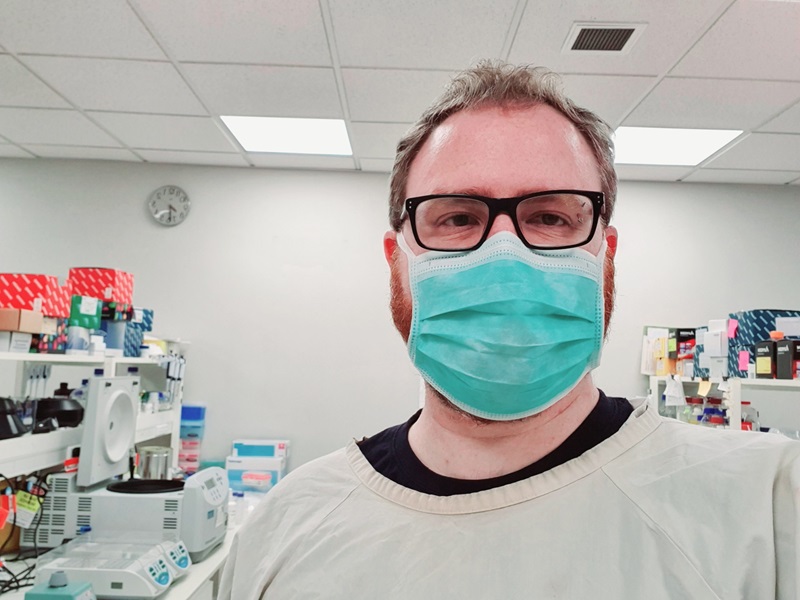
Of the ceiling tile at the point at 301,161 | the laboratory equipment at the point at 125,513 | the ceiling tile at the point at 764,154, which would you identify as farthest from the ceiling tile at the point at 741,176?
the laboratory equipment at the point at 125,513

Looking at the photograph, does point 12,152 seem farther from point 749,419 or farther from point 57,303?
point 749,419

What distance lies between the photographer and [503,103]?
0.90 meters

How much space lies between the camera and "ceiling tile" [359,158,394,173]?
144 inches

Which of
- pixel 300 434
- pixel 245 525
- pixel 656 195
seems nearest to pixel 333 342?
pixel 300 434

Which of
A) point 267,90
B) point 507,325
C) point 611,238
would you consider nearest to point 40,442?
point 267,90

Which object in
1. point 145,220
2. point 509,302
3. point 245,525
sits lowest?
point 245,525

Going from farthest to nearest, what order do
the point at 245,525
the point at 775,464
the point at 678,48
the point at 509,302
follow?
the point at 678,48
the point at 245,525
the point at 509,302
the point at 775,464

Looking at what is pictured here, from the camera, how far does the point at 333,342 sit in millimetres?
3834

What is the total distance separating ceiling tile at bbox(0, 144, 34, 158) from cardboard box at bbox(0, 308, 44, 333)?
2.13m

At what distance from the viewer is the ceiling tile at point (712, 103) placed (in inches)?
103

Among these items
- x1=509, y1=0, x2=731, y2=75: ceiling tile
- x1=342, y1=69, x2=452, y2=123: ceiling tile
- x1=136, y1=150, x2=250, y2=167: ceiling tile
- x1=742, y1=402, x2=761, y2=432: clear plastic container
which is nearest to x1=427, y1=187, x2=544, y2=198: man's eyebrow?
x1=509, y1=0, x2=731, y2=75: ceiling tile

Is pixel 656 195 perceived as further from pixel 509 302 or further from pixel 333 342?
pixel 509 302

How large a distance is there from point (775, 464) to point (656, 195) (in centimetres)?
356

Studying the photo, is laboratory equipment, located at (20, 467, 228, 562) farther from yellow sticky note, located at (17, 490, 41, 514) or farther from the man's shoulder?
the man's shoulder
